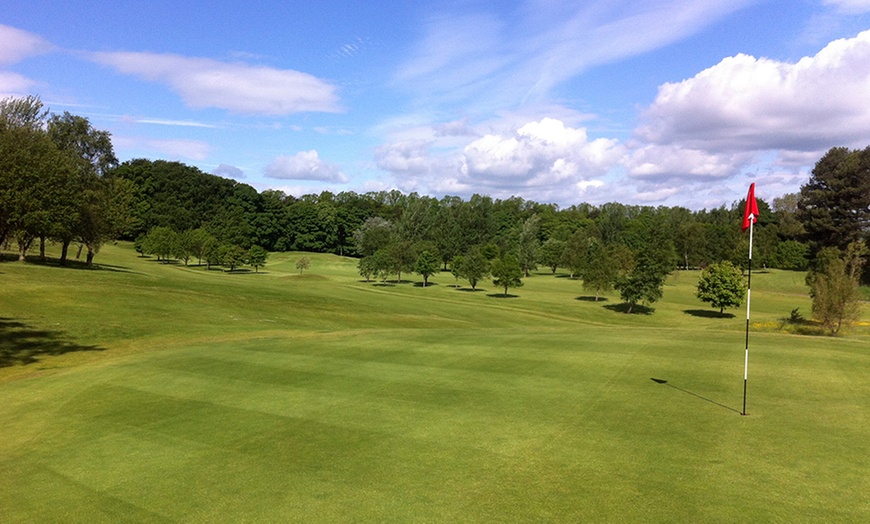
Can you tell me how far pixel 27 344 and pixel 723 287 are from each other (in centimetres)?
A: 7503

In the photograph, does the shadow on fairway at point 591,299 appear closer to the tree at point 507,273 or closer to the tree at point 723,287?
the tree at point 507,273

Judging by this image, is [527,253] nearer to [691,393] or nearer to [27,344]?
[27,344]

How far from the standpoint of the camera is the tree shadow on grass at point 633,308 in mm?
70762

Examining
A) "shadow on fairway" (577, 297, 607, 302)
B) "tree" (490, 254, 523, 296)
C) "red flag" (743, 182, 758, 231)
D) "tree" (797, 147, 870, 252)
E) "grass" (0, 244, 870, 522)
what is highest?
"tree" (797, 147, 870, 252)

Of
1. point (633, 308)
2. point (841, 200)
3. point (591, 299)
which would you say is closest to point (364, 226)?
point (591, 299)

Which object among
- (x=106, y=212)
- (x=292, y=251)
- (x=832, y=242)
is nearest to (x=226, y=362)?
(x=106, y=212)

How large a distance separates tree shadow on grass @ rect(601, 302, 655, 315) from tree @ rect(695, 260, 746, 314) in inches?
306

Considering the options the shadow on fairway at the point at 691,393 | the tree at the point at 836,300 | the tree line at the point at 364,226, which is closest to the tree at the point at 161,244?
the tree line at the point at 364,226

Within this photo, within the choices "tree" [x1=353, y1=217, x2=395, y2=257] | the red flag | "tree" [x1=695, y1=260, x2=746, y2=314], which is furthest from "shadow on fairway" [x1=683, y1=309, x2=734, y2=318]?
"tree" [x1=353, y1=217, x2=395, y2=257]

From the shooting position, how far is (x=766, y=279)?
337 ft

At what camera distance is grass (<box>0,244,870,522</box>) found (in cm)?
884

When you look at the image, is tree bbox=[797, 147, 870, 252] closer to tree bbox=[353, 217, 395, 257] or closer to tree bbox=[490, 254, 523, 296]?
tree bbox=[490, 254, 523, 296]

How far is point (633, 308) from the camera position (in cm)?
7300

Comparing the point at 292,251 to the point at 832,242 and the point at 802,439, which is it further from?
the point at 802,439
